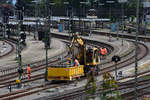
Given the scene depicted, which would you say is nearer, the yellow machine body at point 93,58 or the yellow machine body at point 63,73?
the yellow machine body at point 63,73

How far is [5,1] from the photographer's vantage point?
18650 centimetres

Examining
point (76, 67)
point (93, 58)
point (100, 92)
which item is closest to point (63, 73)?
point (76, 67)

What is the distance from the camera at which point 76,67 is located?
2780 cm

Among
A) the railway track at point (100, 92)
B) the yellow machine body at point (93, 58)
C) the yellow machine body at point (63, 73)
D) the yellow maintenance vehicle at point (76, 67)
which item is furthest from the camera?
the yellow machine body at point (93, 58)

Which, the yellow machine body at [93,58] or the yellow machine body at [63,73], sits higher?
the yellow machine body at [93,58]

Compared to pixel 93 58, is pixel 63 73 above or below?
below

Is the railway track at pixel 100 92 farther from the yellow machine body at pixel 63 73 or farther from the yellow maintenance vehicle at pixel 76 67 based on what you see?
the yellow maintenance vehicle at pixel 76 67

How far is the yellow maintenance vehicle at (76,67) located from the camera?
27.3m

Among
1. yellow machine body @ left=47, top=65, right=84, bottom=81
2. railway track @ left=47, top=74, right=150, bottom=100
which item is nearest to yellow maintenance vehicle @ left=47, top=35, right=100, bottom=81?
yellow machine body @ left=47, top=65, right=84, bottom=81

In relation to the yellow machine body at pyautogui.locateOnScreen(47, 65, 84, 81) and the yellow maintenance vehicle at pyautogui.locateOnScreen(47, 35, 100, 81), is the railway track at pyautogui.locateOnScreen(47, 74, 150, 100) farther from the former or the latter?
the yellow maintenance vehicle at pyautogui.locateOnScreen(47, 35, 100, 81)

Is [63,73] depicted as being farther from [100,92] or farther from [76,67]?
[100,92]

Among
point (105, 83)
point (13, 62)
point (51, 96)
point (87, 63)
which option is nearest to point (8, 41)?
point (13, 62)

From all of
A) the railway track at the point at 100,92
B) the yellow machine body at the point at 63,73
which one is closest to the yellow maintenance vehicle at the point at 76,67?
the yellow machine body at the point at 63,73

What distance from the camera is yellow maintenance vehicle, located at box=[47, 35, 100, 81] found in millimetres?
27328
